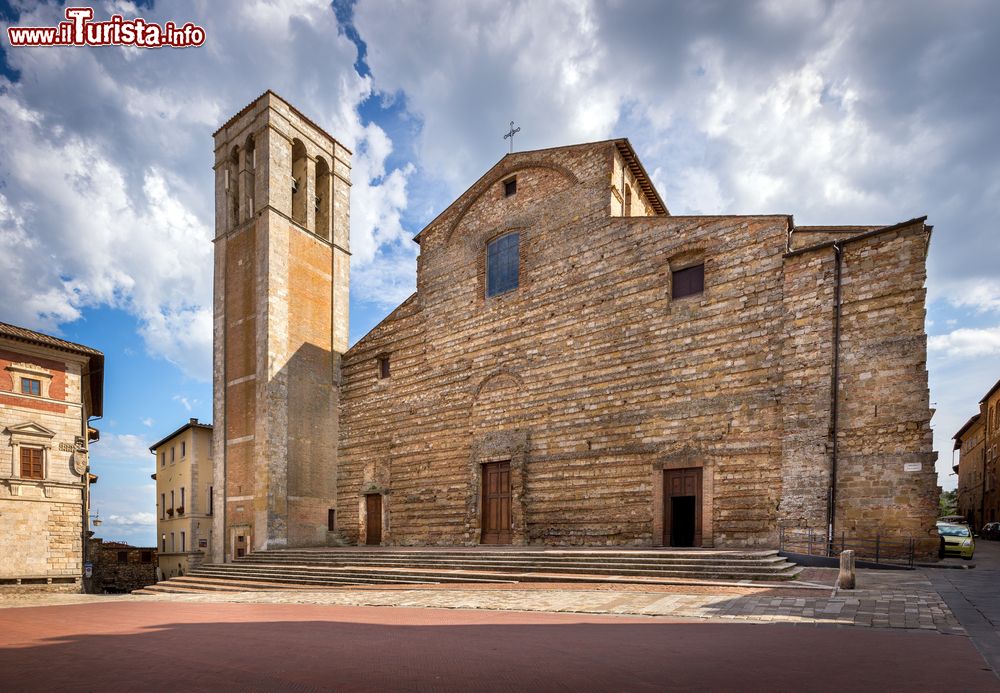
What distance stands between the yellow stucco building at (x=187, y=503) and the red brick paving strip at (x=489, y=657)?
25.4 metres

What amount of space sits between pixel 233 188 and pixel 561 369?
15902 mm

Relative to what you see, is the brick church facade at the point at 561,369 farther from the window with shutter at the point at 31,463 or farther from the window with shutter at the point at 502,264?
the window with shutter at the point at 31,463

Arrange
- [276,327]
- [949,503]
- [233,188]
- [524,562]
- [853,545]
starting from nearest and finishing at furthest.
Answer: [853,545] → [524,562] → [276,327] → [233,188] → [949,503]

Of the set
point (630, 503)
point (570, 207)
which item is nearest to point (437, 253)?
point (570, 207)

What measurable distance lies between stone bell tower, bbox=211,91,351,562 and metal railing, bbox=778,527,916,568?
1578cm

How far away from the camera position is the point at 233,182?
25797mm

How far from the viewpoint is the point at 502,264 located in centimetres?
2070

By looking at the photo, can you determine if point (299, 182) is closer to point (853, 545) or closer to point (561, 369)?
point (561, 369)

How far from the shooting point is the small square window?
16.3 metres

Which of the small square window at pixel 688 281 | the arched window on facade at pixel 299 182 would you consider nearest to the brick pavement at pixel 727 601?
the small square window at pixel 688 281

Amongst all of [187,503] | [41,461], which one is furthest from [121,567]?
[41,461]

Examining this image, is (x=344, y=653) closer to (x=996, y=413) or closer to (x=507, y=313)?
(x=507, y=313)

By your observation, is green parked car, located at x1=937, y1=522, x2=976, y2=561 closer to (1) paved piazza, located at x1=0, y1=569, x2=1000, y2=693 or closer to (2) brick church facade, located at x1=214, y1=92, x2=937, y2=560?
(2) brick church facade, located at x1=214, y1=92, x2=937, y2=560

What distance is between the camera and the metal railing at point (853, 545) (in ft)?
41.7
